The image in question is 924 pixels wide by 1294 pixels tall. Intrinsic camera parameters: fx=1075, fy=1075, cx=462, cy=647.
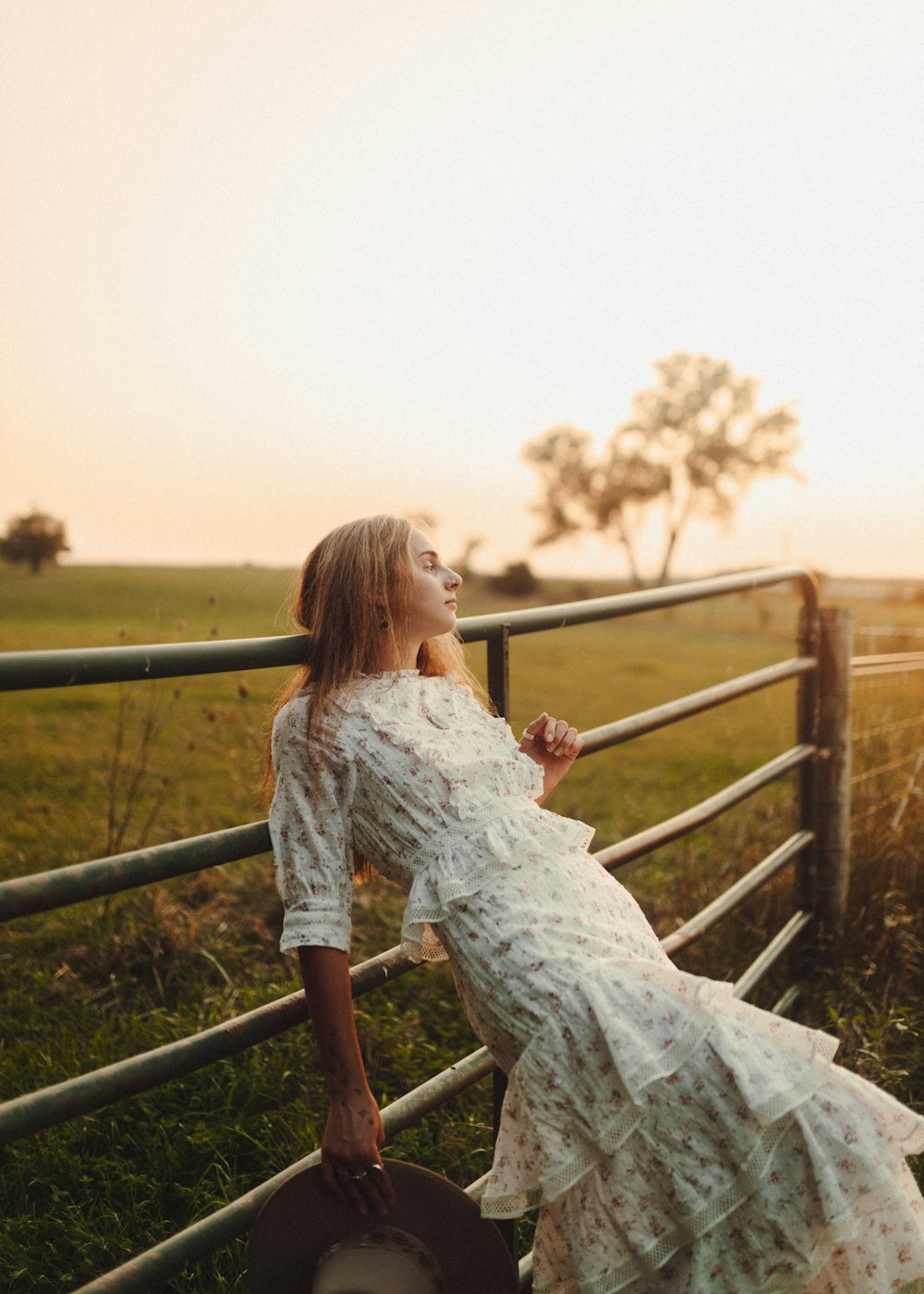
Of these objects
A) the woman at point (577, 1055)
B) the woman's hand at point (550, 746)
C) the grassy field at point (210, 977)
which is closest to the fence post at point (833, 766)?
the grassy field at point (210, 977)

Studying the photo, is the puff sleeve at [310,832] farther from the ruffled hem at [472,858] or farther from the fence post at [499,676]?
the fence post at [499,676]

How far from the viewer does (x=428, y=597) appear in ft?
5.77

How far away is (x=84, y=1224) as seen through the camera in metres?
2.21

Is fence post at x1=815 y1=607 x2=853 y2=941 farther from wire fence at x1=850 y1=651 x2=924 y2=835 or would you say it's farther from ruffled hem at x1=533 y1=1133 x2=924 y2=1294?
ruffled hem at x1=533 y1=1133 x2=924 y2=1294

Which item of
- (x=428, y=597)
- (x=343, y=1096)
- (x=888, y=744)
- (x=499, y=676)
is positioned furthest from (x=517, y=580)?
(x=343, y=1096)

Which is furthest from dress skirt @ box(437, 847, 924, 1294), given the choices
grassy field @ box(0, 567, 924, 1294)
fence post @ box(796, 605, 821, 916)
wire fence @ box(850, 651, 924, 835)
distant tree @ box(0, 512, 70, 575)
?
distant tree @ box(0, 512, 70, 575)

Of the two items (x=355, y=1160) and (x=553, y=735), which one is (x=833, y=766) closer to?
(x=553, y=735)

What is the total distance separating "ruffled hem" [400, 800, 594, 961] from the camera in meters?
1.48

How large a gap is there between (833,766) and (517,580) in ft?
65.9

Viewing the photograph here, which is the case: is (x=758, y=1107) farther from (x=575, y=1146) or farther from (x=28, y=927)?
(x=28, y=927)

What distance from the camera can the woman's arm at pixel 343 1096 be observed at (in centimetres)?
136

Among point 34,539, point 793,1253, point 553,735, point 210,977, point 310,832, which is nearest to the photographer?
point 793,1253

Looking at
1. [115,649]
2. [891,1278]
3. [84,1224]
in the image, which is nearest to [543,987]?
[891,1278]

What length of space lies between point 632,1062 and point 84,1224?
1.50 meters
